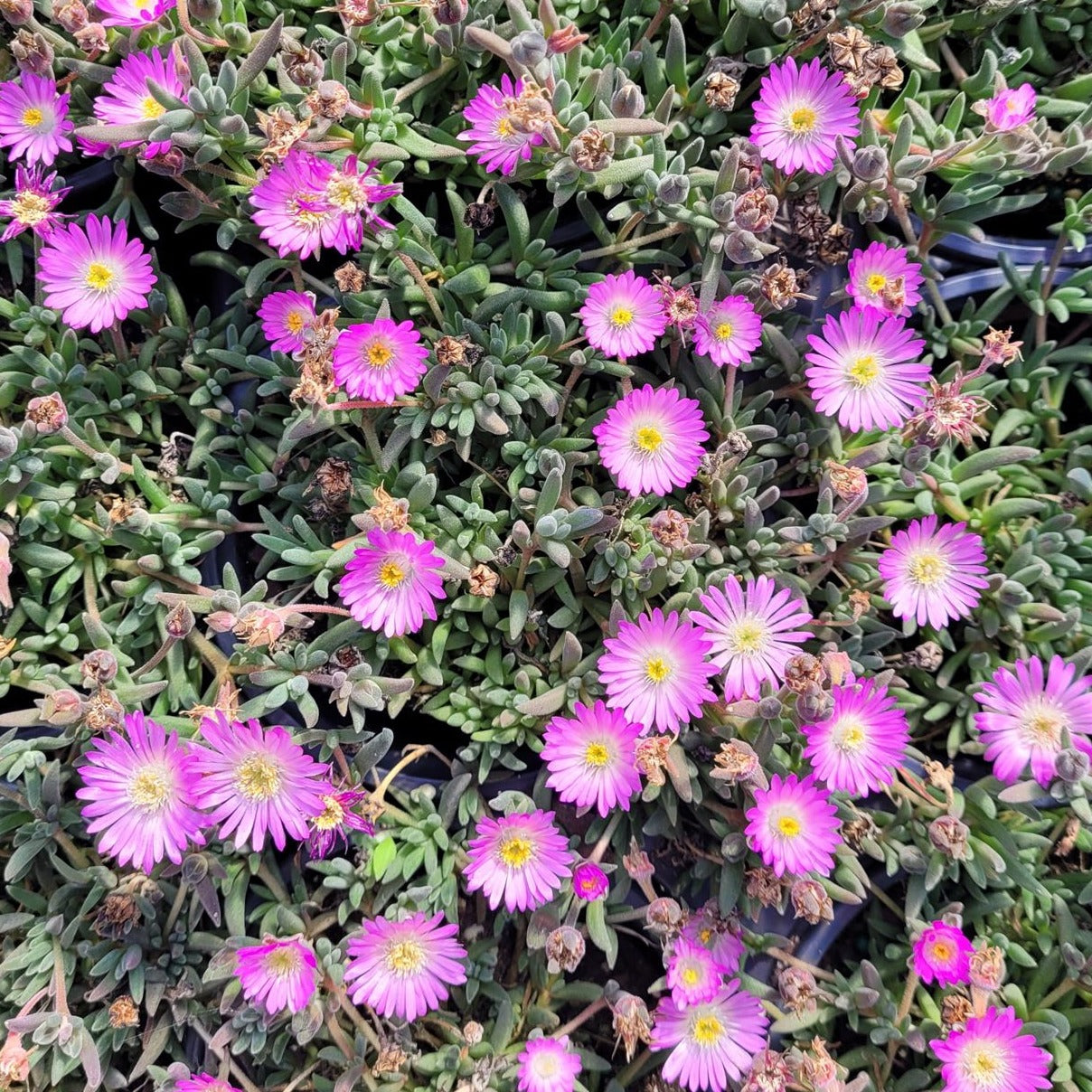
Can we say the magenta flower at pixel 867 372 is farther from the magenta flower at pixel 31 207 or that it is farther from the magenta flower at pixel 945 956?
the magenta flower at pixel 31 207

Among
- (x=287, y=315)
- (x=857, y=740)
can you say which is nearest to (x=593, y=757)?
(x=857, y=740)

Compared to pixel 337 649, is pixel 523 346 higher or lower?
higher

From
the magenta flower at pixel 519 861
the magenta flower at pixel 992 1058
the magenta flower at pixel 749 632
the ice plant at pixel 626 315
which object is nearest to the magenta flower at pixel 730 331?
the ice plant at pixel 626 315

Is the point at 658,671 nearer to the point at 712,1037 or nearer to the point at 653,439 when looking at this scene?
the point at 653,439

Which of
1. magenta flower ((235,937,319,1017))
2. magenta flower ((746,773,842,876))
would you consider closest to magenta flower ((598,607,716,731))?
magenta flower ((746,773,842,876))

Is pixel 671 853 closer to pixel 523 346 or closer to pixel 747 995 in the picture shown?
pixel 747 995

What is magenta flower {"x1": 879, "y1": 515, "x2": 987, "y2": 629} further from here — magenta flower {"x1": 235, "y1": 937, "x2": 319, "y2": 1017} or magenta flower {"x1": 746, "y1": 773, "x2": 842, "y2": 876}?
magenta flower {"x1": 235, "y1": 937, "x2": 319, "y2": 1017}

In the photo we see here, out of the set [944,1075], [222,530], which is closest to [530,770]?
[222,530]
